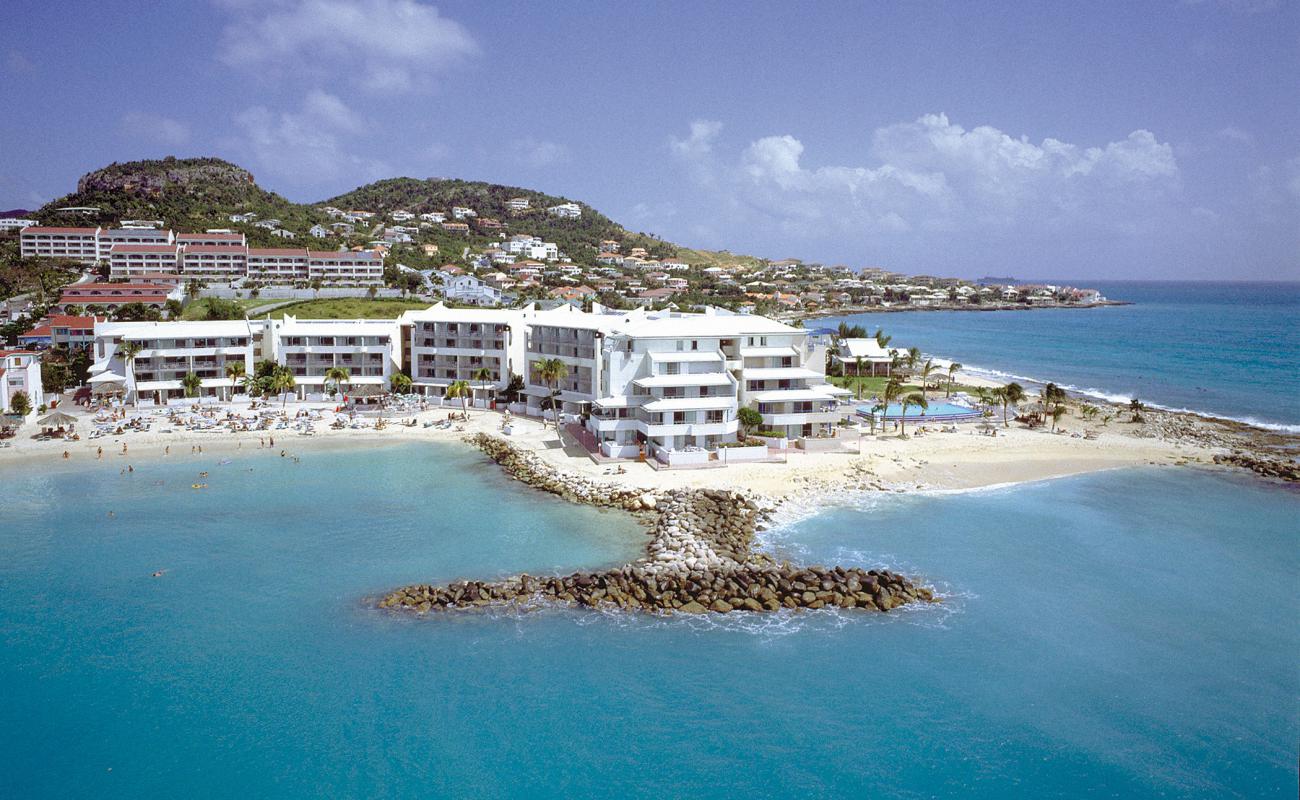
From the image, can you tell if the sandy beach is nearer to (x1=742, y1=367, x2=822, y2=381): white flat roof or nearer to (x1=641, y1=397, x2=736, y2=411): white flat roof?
(x1=641, y1=397, x2=736, y2=411): white flat roof

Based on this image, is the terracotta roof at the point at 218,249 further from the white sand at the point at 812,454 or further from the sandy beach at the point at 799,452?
the white sand at the point at 812,454

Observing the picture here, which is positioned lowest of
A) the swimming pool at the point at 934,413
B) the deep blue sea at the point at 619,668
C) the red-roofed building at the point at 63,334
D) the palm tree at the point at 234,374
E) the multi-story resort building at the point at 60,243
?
the deep blue sea at the point at 619,668

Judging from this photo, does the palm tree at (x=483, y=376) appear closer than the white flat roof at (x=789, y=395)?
No

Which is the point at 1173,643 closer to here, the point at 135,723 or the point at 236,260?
the point at 135,723

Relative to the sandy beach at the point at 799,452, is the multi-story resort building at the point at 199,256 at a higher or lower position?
higher

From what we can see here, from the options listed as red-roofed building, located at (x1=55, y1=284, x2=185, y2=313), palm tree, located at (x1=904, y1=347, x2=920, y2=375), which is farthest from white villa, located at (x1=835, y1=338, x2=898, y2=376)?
red-roofed building, located at (x1=55, y1=284, x2=185, y2=313)

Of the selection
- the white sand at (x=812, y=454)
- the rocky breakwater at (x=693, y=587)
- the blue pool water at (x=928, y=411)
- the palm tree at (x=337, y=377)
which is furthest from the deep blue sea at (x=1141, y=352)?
the palm tree at (x=337, y=377)
